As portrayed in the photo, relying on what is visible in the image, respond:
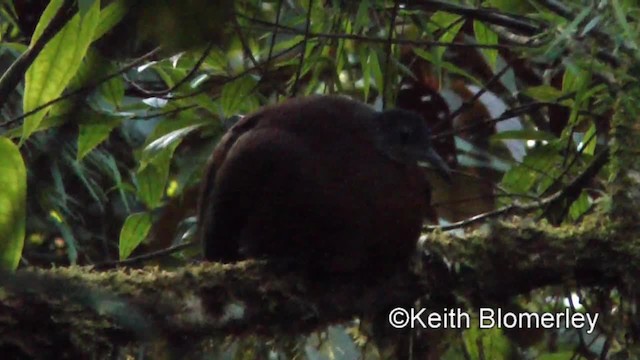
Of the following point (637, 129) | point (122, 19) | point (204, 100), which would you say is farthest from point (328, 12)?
point (122, 19)

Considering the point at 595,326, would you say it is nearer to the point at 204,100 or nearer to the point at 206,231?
the point at 206,231

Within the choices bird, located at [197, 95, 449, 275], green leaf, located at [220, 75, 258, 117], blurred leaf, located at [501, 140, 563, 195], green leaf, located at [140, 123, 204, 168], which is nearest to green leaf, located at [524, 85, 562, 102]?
blurred leaf, located at [501, 140, 563, 195]

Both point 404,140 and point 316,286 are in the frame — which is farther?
point 404,140

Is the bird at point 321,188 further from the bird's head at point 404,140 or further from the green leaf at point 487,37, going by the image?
the green leaf at point 487,37

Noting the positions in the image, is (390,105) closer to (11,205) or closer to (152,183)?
(152,183)

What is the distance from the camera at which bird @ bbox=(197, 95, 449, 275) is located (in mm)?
2150

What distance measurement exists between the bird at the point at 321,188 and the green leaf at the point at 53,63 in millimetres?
570

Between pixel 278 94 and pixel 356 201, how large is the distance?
101 cm

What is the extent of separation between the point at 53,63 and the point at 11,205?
76 cm

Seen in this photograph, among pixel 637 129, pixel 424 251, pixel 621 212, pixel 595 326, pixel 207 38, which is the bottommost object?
pixel 595 326

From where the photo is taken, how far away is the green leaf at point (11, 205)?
800 mm

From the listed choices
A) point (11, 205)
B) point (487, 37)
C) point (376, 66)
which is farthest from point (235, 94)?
point (11, 205)

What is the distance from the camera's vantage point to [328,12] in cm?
270

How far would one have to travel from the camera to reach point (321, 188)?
2.17 metres
